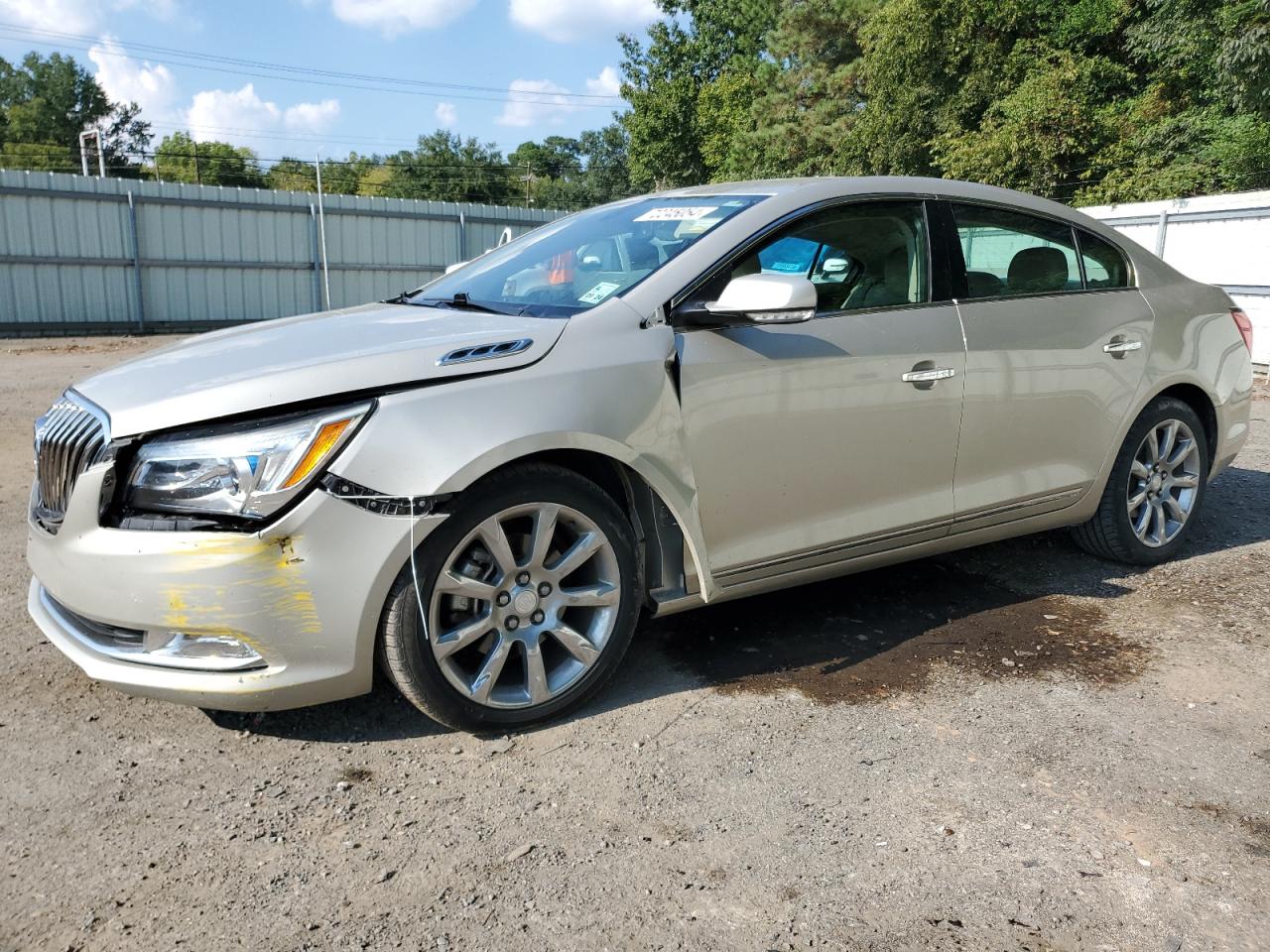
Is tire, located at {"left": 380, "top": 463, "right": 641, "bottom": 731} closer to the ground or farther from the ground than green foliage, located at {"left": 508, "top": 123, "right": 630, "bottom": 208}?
closer to the ground

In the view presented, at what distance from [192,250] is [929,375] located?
19.2 m

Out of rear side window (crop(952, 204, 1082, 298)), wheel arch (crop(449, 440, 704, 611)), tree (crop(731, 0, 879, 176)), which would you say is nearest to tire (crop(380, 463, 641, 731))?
wheel arch (crop(449, 440, 704, 611))

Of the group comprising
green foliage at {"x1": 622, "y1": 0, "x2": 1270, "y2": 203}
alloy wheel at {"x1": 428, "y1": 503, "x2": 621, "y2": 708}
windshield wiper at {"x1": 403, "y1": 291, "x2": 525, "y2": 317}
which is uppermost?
green foliage at {"x1": 622, "y1": 0, "x2": 1270, "y2": 203}

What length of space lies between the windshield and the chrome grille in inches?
50.4

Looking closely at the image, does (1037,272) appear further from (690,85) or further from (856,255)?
(690,85)

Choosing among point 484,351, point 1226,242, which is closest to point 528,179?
point 1226,242

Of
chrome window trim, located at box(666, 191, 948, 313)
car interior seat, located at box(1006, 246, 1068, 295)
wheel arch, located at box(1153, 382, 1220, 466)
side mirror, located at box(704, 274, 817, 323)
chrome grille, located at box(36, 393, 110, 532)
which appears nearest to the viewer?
chrome grille, located at box(36, 393, 110, 532)

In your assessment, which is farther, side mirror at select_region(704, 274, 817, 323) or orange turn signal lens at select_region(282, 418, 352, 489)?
side mirror at select_region(704, 274, 817, 323)

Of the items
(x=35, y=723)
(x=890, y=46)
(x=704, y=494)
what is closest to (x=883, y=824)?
(x=704, y=494)

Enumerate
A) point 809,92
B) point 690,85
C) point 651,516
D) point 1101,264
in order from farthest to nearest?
A: point 690,85 < point 809,92 < point 1101,264 < point 651,516

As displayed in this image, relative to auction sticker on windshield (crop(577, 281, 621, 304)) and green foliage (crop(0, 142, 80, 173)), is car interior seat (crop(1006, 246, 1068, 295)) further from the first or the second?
green foliage (crop(0, 142, 80, 173))

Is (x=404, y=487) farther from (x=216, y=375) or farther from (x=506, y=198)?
(x=506, y=198)

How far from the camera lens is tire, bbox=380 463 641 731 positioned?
2.79 meters

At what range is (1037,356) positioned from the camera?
13.1ft
